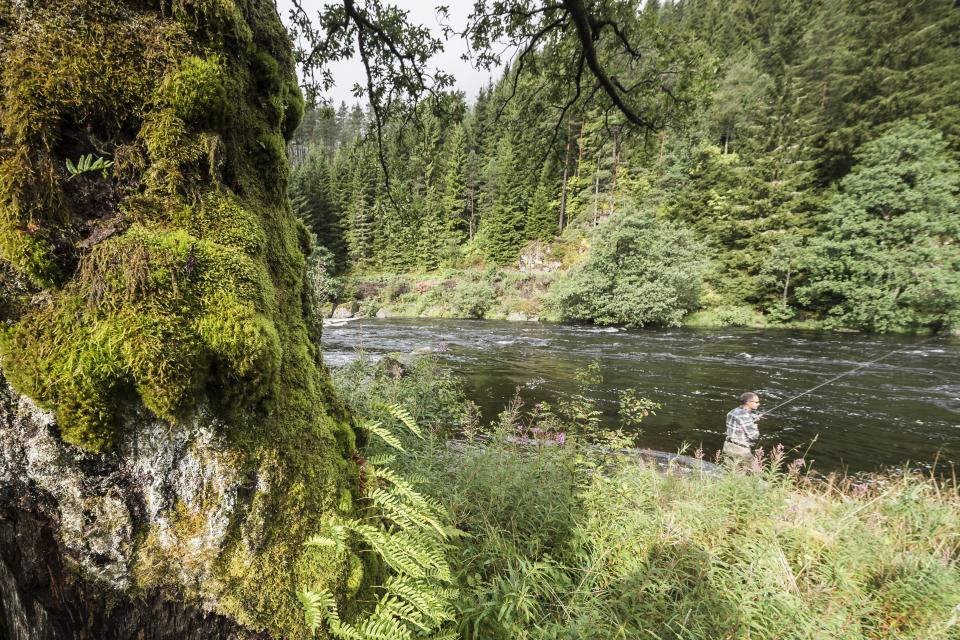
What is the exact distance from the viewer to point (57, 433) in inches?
36.0

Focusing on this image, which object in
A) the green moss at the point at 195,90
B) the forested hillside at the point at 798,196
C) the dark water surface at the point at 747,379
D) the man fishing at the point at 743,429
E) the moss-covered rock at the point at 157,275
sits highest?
the forested hillside at the point at 798,196

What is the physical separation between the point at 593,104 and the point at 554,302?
65.5 feet

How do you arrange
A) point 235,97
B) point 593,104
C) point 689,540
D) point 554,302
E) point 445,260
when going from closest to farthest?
1. point 235,97
2. point 689,540
3. point 593,104
4. point 554,302
5. point 445,260

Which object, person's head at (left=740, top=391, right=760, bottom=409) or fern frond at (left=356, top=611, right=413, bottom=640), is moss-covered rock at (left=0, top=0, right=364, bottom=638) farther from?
person's head at (left=740, top=391, right=760, bottom=409)

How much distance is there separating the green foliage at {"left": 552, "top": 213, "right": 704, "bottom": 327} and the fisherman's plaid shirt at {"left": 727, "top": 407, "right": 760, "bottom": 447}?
15297 mm

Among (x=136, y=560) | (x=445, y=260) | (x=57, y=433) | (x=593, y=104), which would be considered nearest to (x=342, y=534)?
(x=136, y=560)

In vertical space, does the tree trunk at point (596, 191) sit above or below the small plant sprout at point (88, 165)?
above

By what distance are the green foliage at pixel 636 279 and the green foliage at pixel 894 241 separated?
6.46 meters

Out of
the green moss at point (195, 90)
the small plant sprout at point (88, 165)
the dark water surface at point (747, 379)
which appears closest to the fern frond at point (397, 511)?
the small plant sprout at point (88, 165)

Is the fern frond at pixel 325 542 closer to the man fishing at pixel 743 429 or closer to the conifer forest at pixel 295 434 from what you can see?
the conifer forest at pixel 295 434

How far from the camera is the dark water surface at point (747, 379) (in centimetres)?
714

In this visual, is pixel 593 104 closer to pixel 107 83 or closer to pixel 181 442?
pixel 107 83

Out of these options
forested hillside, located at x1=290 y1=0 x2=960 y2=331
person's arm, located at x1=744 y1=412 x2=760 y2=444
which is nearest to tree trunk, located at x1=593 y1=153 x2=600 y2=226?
forested hillside, located at x1=290 y1=0 x2=960 y2=331

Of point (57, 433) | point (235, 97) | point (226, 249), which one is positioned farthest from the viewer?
point (235, 97)
